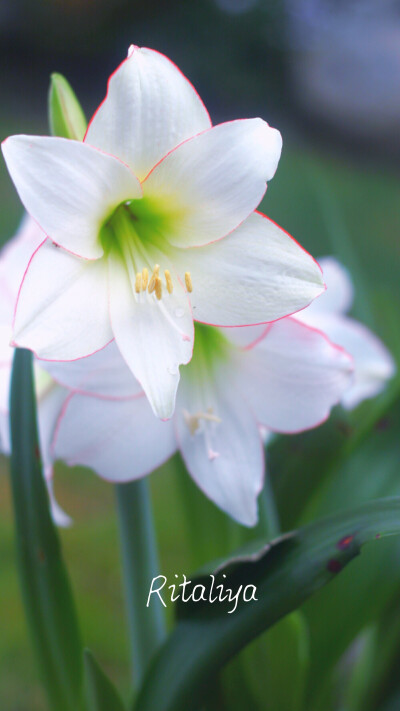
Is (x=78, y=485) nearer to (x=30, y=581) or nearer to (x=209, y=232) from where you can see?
(x=30, y=581)

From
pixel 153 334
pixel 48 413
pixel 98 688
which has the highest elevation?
pixel 153 334

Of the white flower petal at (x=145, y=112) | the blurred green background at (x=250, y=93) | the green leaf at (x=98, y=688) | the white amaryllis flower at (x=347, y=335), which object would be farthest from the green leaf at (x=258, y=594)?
the blurred green background at (x=250, y=93)

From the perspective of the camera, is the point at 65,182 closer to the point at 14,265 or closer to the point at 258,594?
the point at 14,265

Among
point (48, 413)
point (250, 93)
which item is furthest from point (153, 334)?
point (250, 93)

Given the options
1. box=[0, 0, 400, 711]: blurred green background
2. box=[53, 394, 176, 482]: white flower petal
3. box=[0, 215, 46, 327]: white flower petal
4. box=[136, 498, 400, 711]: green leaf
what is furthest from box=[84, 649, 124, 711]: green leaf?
box=[0, 0, 400, 711]: blurred green background

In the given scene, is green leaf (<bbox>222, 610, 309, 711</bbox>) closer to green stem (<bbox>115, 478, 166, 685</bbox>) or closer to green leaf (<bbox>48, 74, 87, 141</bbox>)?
green stem (<bbox>115, 478, 166, 685</bbox>)
